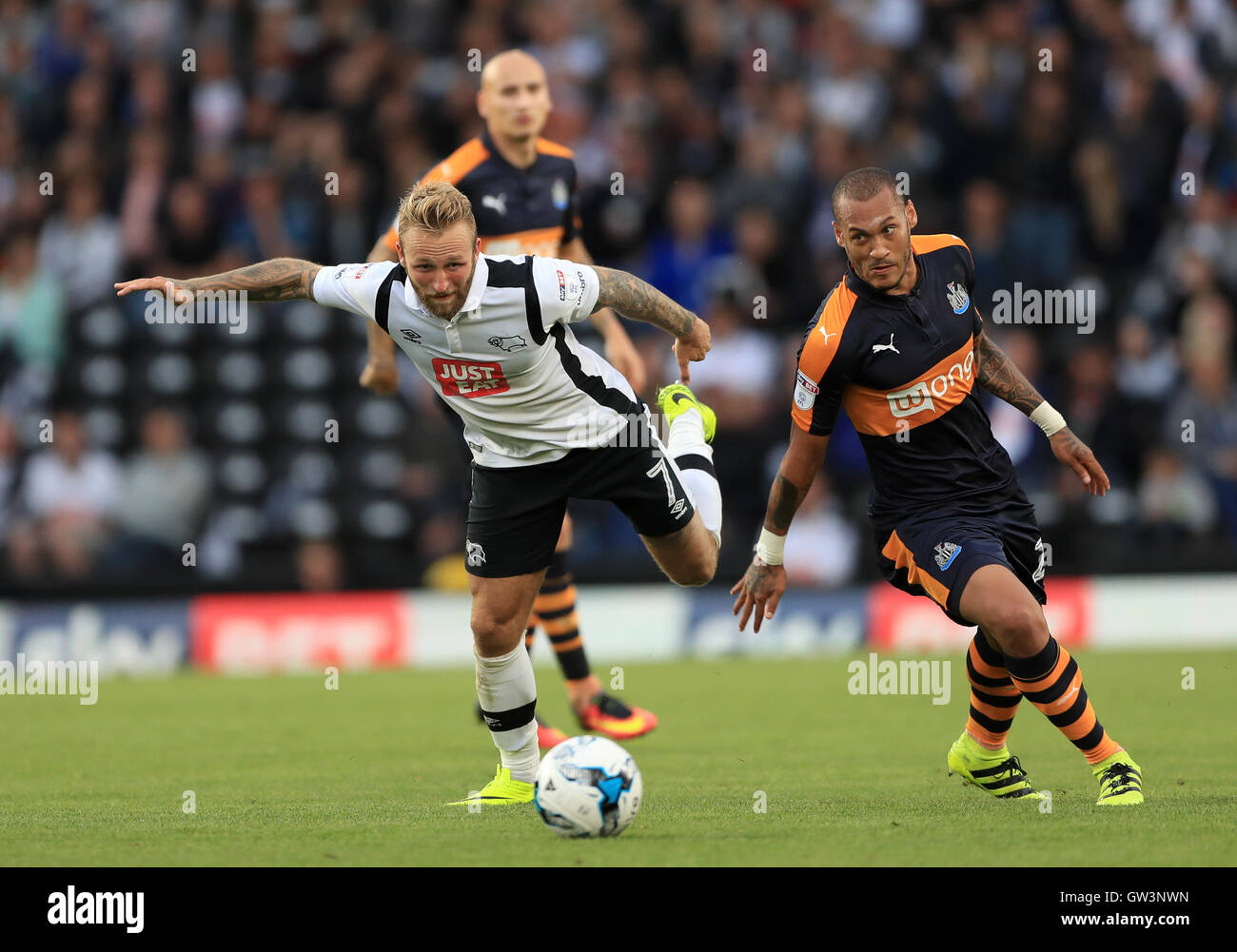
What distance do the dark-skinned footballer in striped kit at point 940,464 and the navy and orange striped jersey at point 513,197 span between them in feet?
7.63

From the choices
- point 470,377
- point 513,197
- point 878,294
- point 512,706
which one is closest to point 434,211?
point 470,377

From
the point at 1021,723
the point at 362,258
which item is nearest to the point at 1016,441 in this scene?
the point at 1021,723

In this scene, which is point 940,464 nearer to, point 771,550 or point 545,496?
point 771,550

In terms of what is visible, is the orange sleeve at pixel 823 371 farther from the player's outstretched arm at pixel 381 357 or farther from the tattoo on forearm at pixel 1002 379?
the player's outstretched arm at pixel 381 357

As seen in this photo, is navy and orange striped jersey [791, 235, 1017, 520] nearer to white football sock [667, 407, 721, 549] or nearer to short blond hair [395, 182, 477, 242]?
white football sock [667, 407, 721, 549]

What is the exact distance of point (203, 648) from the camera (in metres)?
13.5

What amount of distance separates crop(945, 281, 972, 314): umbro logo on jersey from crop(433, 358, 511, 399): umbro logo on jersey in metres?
1.79

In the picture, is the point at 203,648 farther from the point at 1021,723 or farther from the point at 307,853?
the point at 307,853

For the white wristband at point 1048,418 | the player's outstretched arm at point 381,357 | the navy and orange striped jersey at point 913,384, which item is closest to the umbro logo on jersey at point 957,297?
the navy and orange striped jersey at point 913,384

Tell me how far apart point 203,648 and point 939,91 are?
340 inches

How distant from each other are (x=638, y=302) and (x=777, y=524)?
109 cm

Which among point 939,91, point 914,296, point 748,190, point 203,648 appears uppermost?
point 939,91

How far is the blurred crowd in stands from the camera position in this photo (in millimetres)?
14297

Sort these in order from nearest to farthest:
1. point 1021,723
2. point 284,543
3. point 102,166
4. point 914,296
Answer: point 914,296 → point 1021,723 → point 284,543 → point 102,166
